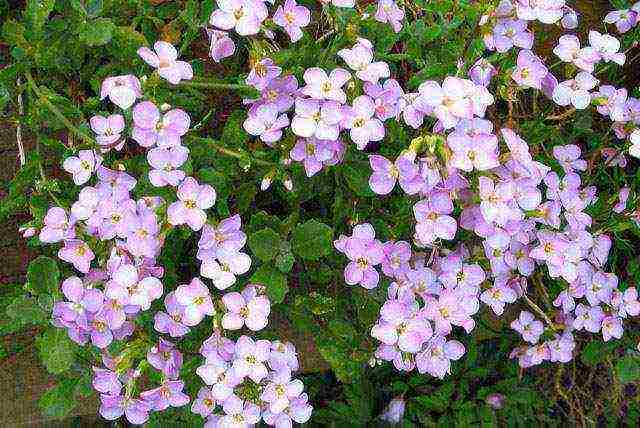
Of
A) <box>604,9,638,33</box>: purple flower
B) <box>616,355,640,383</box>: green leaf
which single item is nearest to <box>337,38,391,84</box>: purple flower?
<box>604,9,638,33</box>: purple flower

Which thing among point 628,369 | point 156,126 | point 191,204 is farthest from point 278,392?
point 628,369

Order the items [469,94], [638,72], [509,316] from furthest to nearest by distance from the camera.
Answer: [509,316] < [638,72] < [469,94]

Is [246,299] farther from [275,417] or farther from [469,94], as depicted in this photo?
[469,94]

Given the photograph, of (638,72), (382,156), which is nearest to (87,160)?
(382,156)

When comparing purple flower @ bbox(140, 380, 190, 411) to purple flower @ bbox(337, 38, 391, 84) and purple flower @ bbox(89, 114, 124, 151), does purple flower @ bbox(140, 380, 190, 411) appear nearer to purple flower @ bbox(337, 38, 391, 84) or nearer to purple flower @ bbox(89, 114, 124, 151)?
purple flower @ bbox(89, 114, 124, 151)

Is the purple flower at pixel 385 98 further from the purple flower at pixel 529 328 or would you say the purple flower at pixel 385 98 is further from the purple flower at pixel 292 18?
the purple flower at pixel 529 328

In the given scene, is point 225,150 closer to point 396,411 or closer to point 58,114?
point 58,114
